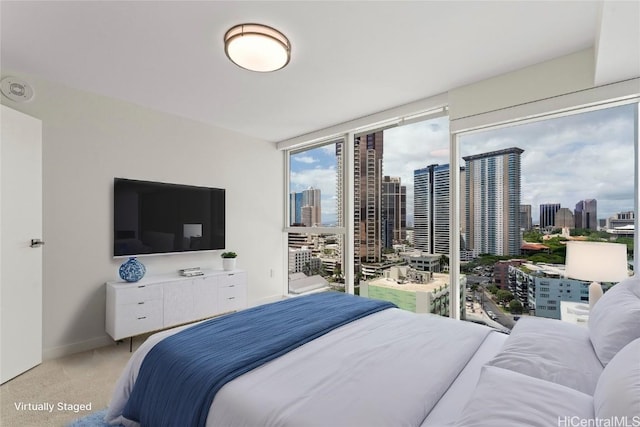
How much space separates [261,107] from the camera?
10.8 ft

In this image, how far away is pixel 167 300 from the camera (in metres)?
3.04

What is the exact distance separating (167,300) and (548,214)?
3.56 metres

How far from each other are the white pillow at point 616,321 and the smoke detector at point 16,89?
13.5ft

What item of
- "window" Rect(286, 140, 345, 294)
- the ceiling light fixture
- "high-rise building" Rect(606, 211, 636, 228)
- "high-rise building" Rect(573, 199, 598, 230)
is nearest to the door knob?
the ceiling light fixture

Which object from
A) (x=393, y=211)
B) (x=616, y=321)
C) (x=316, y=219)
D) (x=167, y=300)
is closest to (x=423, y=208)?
(x=393, y=211)

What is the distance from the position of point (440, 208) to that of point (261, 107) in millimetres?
2164

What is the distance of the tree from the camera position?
2689 mm

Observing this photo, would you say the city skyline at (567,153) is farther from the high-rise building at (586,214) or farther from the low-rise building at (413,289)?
the low-rise building at (413,289)

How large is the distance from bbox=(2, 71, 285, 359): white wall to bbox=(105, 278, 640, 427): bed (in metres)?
1.65

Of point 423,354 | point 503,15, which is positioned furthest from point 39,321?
point 503,15

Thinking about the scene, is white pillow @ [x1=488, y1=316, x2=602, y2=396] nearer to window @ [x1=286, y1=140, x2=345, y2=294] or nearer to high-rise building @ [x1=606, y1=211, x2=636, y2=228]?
high-rise building @ [x1=606, y1=211, x2=636, y2=228]

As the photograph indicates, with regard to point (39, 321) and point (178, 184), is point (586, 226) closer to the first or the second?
point (178, 184)

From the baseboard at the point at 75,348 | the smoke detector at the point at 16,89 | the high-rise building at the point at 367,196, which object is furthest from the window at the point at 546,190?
the smoke detector at the point at 16,89

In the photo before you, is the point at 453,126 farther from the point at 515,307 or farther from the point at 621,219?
the point at 515,307
